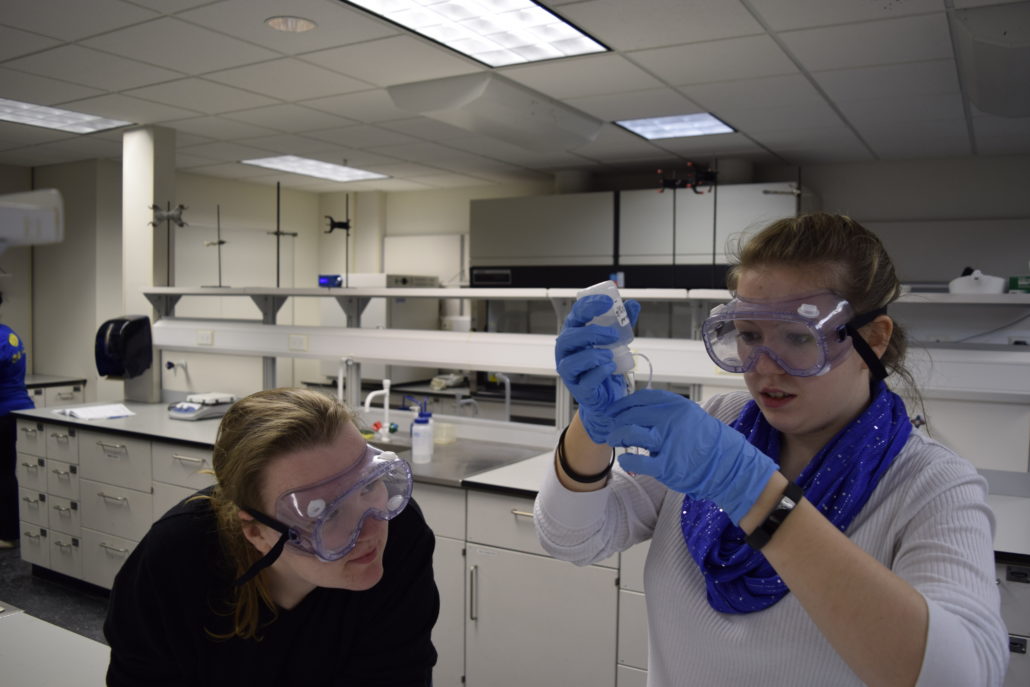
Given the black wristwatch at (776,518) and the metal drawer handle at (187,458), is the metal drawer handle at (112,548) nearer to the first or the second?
the metal drawer handle at (187,458)

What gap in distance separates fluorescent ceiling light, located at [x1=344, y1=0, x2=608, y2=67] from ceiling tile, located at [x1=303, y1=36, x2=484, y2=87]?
0.31ft

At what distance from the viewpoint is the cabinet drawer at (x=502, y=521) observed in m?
2.57

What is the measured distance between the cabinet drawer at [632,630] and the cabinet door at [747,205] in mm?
2997

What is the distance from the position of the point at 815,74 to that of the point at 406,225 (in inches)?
178

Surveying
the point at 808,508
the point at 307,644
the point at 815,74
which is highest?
the point at 815,74

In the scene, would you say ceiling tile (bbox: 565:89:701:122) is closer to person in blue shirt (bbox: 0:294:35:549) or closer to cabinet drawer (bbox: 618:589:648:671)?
cabinet drawer (bbox: 618:589:648:671)

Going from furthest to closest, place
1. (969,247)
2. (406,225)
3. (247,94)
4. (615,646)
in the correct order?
(406,225) < (969,247) < (247,94) < (615,646)

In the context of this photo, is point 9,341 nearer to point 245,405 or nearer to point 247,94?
point 247,94

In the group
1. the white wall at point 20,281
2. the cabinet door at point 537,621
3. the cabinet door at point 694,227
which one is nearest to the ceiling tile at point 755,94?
the cabinet door at point 694,227

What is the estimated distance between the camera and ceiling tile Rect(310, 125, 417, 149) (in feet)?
15.1

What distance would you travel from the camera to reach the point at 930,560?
2.75 feet

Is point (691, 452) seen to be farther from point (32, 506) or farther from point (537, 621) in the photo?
point (32, 506)

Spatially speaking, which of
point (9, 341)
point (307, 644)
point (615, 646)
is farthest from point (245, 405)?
point (9, 341)

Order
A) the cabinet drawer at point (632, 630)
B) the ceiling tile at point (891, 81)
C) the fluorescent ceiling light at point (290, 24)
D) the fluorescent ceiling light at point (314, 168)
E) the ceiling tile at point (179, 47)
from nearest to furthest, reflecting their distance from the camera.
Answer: the cabinet drawer at point (632, 630) < the fluorescent ceiling light at point (290, 24) < the ceiling tile at point (179, 47) < the ceiling tile at point (891, 81) < the fluorescent ceiling light at point (314, 168)
